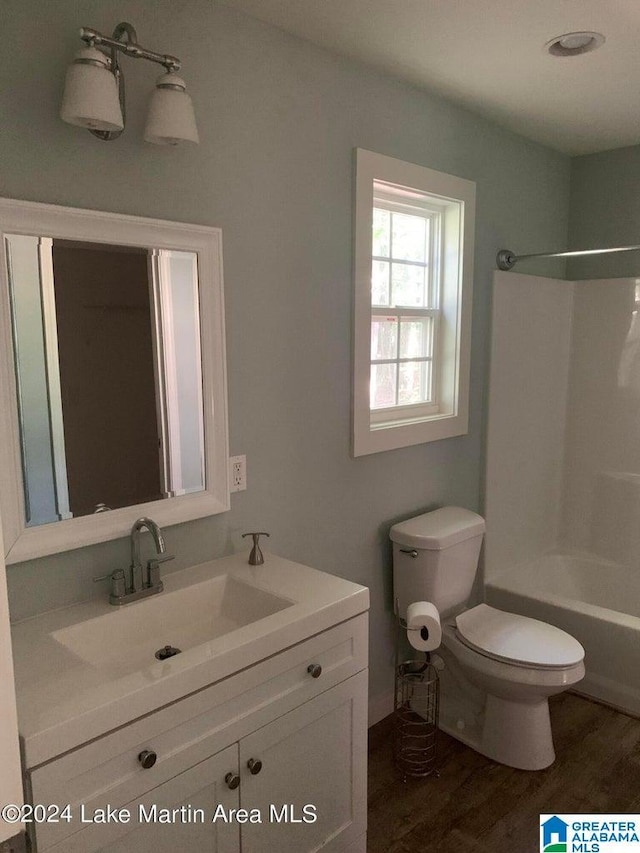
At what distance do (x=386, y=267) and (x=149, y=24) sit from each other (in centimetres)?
123

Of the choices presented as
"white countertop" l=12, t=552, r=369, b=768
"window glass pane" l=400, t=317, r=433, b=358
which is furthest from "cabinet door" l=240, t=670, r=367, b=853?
"window glass pane" l=400, t=317, r=433, b=358

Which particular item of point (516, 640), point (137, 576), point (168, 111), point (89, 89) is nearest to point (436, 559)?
point (516, 640)

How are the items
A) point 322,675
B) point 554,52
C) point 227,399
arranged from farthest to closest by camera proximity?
point 554,52 < point 227,399 < point 322,675

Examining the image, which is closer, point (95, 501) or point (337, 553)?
point (95, 501)

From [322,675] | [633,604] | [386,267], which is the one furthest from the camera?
[633,604]

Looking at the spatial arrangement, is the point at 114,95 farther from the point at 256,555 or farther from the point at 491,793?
the point at 491,793

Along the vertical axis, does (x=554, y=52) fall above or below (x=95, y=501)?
above

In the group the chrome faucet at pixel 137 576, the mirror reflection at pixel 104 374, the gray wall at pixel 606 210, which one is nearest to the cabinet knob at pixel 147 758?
the chrome faucet at pixel 137 576

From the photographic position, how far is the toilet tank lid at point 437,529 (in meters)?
2.42

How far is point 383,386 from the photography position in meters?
2.64

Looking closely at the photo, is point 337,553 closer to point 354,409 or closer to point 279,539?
point 279,539

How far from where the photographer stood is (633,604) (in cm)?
323

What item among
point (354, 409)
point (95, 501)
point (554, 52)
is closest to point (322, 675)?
point (95, 501)

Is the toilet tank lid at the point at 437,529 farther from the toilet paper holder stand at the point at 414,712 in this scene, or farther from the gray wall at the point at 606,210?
the gray wall at the point at 606,210
